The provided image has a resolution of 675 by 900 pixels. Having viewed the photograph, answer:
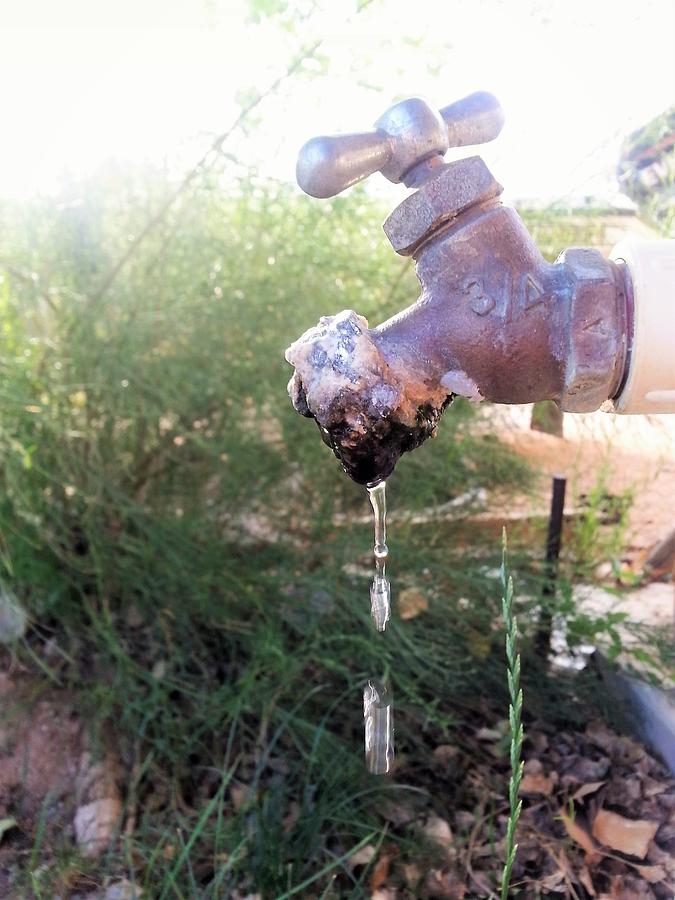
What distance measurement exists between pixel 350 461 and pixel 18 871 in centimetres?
72

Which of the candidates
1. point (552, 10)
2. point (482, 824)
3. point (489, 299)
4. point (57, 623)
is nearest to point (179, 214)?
point (552, 10)

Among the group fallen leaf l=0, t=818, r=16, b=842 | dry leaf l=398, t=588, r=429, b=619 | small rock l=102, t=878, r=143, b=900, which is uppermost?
dry leaf l=398, t=588, r=429, b=619

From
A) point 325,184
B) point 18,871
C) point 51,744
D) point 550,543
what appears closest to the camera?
point 325,184

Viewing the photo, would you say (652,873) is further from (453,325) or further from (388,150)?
(388,150)

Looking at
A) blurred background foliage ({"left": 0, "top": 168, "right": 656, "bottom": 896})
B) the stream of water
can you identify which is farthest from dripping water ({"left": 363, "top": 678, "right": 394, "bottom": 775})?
blurred background foliage ({"left": 0, "top": 168, "right": 656, "bottom": 896})

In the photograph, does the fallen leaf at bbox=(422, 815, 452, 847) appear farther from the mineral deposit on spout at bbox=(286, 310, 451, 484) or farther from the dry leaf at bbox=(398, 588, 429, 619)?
the mineral deposit on spout at bbox=(286, 310, 451, 484)

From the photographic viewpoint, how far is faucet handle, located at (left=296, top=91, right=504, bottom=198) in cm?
48

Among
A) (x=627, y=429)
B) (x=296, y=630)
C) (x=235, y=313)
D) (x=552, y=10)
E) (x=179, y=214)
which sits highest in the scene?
(x=552, y=10)

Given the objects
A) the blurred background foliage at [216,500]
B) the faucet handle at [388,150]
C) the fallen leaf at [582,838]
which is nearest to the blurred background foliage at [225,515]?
the blurred background foliage at [216,500]

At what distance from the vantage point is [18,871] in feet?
2.98

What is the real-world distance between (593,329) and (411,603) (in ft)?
2.47

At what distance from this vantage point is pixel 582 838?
0.96m

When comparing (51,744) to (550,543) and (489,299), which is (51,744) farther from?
(489,299)

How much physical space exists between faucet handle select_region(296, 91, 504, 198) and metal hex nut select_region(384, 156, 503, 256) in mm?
12
